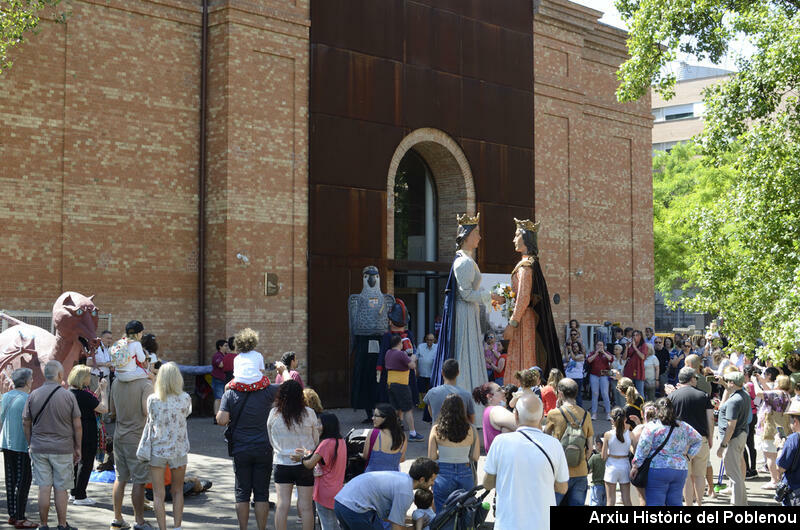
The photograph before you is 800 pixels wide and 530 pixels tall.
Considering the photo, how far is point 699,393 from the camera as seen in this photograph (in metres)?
10.8

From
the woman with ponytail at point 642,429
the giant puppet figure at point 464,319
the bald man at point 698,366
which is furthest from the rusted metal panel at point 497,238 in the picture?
the woman with ponytail at point 642,429

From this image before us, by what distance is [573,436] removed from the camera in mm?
9094

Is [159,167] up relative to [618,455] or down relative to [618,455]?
up

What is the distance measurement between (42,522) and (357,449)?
3.21m

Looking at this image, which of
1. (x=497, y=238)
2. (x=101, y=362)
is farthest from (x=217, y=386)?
(x=497, y=238)

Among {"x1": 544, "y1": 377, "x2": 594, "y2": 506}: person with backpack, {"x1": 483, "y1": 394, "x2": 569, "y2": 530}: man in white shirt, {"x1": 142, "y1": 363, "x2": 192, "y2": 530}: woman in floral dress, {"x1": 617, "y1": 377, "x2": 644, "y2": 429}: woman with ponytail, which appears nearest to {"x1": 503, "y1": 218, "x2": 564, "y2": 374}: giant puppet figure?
{"x1": 617, "y1": 377, "x2": 644, "y2": 429}: woman with ponytail

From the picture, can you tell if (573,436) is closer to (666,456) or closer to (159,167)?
(666,456)

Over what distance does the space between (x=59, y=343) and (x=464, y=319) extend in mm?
5504

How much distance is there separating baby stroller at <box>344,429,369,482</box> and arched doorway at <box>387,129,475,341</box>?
1402cm

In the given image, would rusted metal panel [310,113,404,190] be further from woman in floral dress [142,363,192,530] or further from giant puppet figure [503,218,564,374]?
woman in floral dress [142,363,192,530]

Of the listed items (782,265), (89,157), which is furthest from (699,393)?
(89,157)

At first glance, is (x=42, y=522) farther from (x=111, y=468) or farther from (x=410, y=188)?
(x=410, y=188)

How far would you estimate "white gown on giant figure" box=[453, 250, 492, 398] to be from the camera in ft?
43.7

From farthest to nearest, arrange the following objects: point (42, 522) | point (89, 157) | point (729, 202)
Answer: point (89, 157) < point (729, 202) < point (42, 522)
